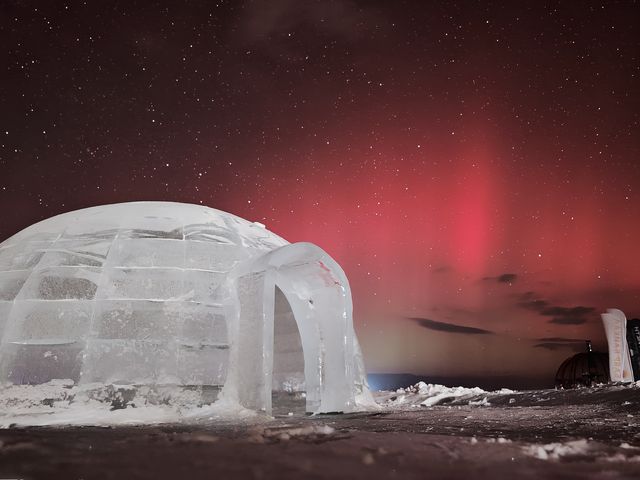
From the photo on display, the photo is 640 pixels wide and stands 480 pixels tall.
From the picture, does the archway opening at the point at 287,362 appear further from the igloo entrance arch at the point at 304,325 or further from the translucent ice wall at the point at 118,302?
the translucent ice wall at the point at 118,302

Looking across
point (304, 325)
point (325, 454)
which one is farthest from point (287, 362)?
point (325, 454)

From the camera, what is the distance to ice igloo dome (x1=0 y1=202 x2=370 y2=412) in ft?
20.8

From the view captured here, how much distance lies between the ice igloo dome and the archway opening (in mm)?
421

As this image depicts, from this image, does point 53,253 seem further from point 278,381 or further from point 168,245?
point 278,381

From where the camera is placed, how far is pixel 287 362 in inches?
332

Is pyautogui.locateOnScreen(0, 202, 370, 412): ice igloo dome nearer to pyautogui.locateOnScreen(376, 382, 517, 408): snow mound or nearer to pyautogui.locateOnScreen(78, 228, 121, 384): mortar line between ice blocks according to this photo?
pyautogui.locateOnScreen(78, 228, 121, 384): mortar line between ice blocks

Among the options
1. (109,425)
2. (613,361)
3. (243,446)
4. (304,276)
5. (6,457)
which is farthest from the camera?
(613,361)

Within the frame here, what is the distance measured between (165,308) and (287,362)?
2433 mm

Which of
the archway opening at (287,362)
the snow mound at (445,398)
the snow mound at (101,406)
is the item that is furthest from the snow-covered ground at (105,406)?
the snow mound at (445,398)

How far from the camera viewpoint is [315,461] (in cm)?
302

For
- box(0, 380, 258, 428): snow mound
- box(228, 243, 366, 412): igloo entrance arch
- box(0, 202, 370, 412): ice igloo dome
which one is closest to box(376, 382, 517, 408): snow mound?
box(228, 243, 366, 412): igloo entrance arch

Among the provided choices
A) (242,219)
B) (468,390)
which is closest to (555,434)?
(242,219)

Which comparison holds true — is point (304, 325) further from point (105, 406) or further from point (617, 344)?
point (617, 344)

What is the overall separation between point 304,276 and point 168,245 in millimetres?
1922
